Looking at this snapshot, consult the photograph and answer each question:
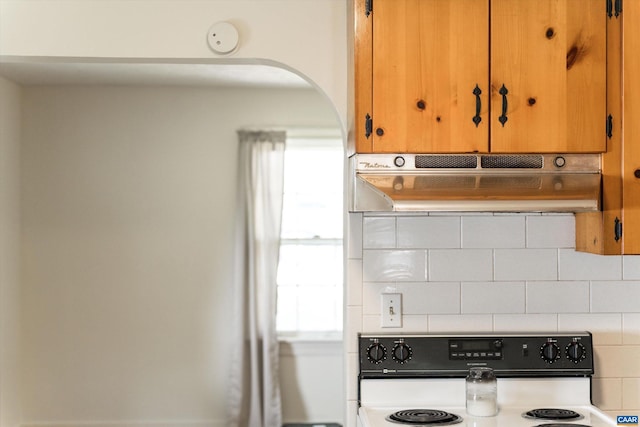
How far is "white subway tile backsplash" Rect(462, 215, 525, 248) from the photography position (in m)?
2.66

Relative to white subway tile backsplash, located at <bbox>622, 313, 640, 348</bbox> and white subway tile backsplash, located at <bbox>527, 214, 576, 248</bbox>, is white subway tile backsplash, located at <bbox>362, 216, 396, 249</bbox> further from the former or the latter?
white subway tile backsplash, located at <bbox>622, 313, 640, 348</bbox>

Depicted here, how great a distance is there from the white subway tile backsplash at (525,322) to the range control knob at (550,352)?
2.7 inches

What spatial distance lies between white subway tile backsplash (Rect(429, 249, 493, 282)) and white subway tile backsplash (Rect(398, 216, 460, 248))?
29mm

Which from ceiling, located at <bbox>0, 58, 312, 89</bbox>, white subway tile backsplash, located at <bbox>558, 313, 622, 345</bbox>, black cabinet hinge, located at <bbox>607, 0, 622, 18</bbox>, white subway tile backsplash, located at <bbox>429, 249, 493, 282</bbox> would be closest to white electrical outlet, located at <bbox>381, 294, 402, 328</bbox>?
white subway tile backsplash, located at <bbox>429, 249, 493, 282</bbox>

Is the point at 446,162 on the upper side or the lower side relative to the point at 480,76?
lower

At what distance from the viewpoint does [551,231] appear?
2.67m

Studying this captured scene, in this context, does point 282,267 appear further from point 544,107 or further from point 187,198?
point 544,107

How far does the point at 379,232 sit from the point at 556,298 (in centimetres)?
62

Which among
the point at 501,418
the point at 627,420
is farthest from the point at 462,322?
the point at 627,420

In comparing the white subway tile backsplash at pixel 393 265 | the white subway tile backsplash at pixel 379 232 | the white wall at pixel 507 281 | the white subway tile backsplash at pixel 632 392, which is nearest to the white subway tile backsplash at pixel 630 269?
the white wall at pixel 507 281

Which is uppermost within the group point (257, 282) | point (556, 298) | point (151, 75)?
point (151, 75)

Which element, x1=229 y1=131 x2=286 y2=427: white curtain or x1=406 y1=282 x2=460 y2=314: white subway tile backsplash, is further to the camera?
x1=229 y1=131 x2=286 y2=427: white curtain

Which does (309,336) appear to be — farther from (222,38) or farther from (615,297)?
(222,38)

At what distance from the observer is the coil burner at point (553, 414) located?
242cm
